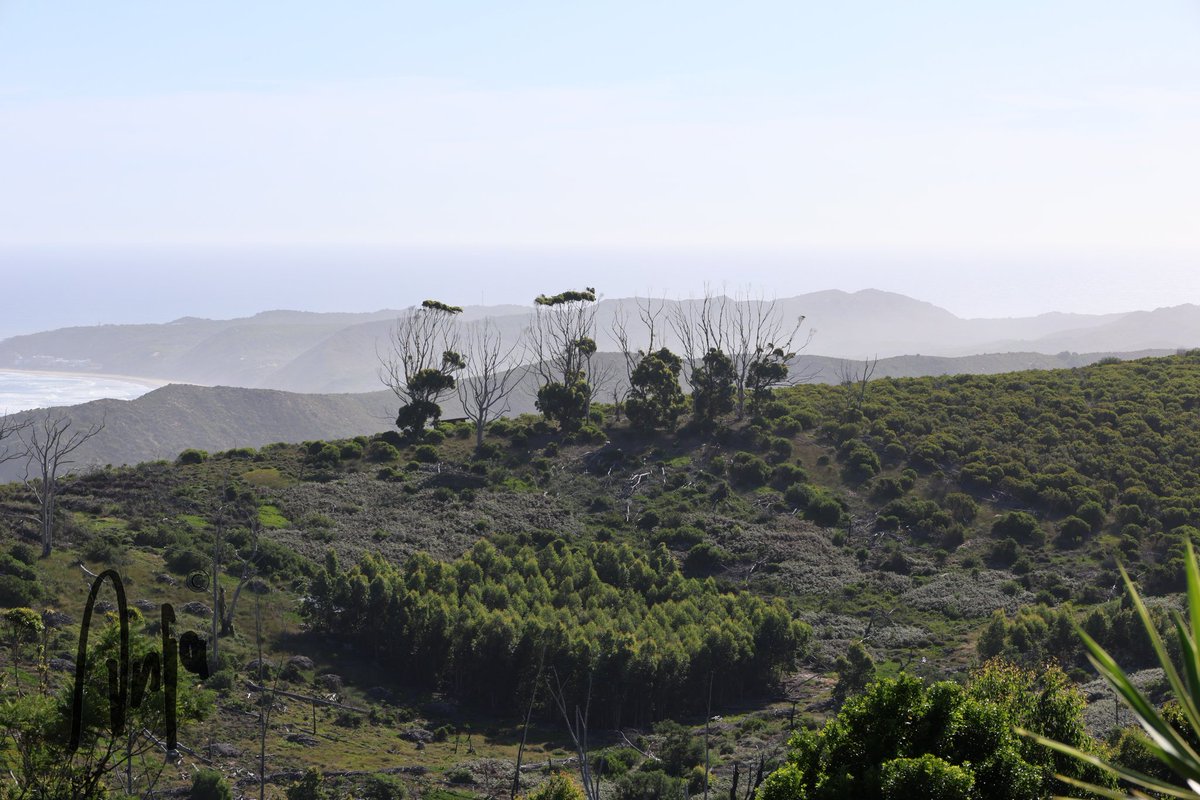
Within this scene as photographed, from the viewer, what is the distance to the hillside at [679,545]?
37.5 metres

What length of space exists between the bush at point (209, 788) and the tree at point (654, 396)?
1831 inches

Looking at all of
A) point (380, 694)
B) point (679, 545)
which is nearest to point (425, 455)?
point (679, 545)

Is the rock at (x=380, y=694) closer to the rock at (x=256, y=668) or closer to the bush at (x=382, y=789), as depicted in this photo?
the rock at (x=256, y=668)

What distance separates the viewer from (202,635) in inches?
1476

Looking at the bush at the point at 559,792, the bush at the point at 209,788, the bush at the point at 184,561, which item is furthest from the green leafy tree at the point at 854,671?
the bush at the point at 184,561

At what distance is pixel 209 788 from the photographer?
2589cm

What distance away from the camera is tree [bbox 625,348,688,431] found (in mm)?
70375

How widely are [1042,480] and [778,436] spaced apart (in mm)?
16540

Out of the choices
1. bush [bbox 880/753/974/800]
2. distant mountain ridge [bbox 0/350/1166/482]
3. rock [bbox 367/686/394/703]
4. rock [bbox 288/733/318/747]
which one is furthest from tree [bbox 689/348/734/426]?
bush [bbox 880/753/974/800]

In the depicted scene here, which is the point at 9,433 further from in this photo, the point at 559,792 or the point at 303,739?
the point at 559,792

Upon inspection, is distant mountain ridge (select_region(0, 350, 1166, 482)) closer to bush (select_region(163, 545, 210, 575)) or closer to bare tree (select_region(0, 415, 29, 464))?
bare tree (select_region(0, 415, 29, 464))

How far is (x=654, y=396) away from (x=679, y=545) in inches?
760

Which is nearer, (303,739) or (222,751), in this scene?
(222,751)

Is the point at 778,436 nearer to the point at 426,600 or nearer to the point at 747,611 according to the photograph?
the point at 747,611
